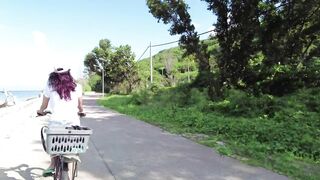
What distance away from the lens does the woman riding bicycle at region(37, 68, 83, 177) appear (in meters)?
5.55

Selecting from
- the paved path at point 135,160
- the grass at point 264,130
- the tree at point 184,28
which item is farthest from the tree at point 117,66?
the paved path at point 135,160

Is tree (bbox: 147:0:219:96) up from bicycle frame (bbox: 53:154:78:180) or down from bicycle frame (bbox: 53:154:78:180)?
up

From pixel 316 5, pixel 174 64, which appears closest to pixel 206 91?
pixel 316 5

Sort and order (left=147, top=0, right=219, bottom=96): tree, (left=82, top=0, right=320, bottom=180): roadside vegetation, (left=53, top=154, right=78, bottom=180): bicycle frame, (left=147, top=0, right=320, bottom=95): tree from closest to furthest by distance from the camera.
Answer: (left=53, top=154, right=78, bottom=180): bicycle frame → (left=82, top=0, right=320, bottom=180): roadside vegetation → (left=147, top=0, right=320, bottom=95): tree → (left=147, top=0, right=219, bottom=96): tree

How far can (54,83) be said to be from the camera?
5.59 m

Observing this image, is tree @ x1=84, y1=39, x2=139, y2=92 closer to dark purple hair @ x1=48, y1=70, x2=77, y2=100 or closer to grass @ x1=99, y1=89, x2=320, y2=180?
grass @ x1=99, y1=89, x2=320, y2=180

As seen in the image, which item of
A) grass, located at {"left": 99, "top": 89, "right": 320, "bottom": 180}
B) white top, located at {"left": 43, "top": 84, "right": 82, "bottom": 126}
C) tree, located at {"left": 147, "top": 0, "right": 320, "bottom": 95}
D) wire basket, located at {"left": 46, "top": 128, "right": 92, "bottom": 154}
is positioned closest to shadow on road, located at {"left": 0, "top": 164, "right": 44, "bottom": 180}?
white top, located at {"left": 43, "top": 84, "right": 82, "bottom": 126}

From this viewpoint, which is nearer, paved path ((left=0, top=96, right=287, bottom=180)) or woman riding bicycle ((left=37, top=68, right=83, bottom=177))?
woman riding bicycle ((left=37, top=68, right=83, bottom=177))

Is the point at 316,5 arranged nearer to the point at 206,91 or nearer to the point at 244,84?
A: the point at 244,84

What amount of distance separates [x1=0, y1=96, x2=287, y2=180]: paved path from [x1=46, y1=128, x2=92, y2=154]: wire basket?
6.34 feet

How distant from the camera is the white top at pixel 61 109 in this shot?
5.54 m

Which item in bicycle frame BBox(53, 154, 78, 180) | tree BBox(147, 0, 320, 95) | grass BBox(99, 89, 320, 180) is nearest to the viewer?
bicycle frame BBox(53, 154, 78, 180)

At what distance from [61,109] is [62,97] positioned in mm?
158

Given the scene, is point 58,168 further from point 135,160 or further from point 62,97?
point 135,160
